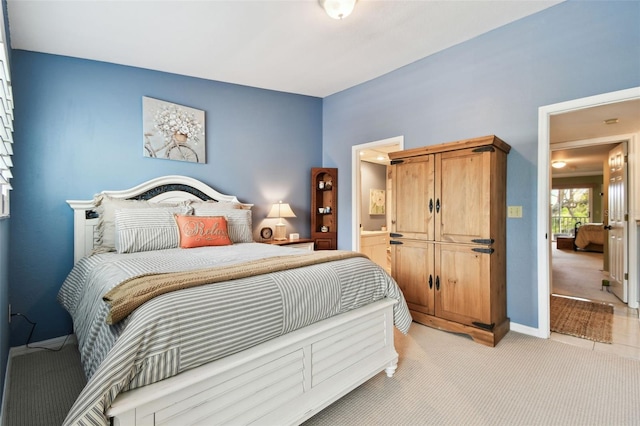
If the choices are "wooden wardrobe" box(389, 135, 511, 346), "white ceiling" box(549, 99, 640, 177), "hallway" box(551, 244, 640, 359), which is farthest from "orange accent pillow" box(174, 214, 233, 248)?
"white ceiling" box(549, 99, 640, 177)

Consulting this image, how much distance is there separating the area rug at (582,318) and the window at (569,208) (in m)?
8.12

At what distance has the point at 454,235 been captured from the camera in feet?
9.05

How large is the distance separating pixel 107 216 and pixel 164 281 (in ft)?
5.80

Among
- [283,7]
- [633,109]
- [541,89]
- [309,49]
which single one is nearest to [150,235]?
[283,7]

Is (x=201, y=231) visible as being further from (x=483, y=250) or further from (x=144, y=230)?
(x=483, y=250)

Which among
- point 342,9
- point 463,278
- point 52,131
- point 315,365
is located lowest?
point 315,365

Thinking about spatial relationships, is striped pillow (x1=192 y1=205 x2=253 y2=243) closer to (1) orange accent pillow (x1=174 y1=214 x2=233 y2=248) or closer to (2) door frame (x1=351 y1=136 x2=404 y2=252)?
(1) orange accent pillow (x1=174 y1=214 x2=233 y2=248)

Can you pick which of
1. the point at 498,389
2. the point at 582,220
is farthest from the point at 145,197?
the point at 582,220

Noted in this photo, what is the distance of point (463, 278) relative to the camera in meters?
2.69

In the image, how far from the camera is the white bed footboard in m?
1.09

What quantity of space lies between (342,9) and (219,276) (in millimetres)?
2169

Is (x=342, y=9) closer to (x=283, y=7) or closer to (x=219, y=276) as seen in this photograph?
(x=283, y=7)

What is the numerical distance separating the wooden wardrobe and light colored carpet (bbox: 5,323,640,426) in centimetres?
31

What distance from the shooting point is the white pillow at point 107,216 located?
2.60m
